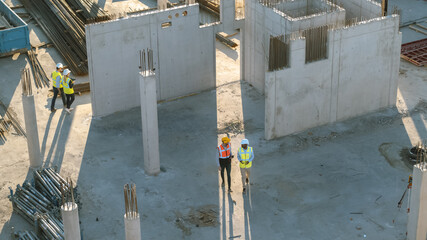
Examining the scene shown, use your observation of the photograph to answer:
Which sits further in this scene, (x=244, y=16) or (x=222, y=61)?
(x=222, y=61)

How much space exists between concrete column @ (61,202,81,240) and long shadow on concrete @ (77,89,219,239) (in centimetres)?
305

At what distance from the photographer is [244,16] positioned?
2698 centimetres

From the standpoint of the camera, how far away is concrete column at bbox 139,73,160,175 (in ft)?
68.1

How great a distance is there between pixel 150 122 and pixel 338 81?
6.72 metres

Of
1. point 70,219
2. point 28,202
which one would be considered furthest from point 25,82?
point 70,219

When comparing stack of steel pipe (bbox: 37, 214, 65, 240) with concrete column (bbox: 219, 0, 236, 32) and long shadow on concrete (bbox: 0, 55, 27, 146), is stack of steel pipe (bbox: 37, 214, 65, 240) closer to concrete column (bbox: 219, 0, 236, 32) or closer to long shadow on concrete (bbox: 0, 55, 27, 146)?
long shadow on concrete (bbox: 0, 55, 27, 146)

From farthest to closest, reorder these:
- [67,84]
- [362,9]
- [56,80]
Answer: [362,9], [56,80], [67,84]

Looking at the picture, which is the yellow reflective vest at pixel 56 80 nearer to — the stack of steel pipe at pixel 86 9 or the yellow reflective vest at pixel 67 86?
the yellow reflective vest at pixel 67 86

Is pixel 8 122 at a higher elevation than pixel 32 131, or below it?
below

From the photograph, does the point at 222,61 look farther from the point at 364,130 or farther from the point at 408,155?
the point at 408,155

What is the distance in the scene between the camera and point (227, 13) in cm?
2652

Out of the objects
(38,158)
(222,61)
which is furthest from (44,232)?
(222,61)

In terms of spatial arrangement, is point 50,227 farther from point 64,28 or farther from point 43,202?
point 64,28

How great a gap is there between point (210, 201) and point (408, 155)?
21.2 feet
